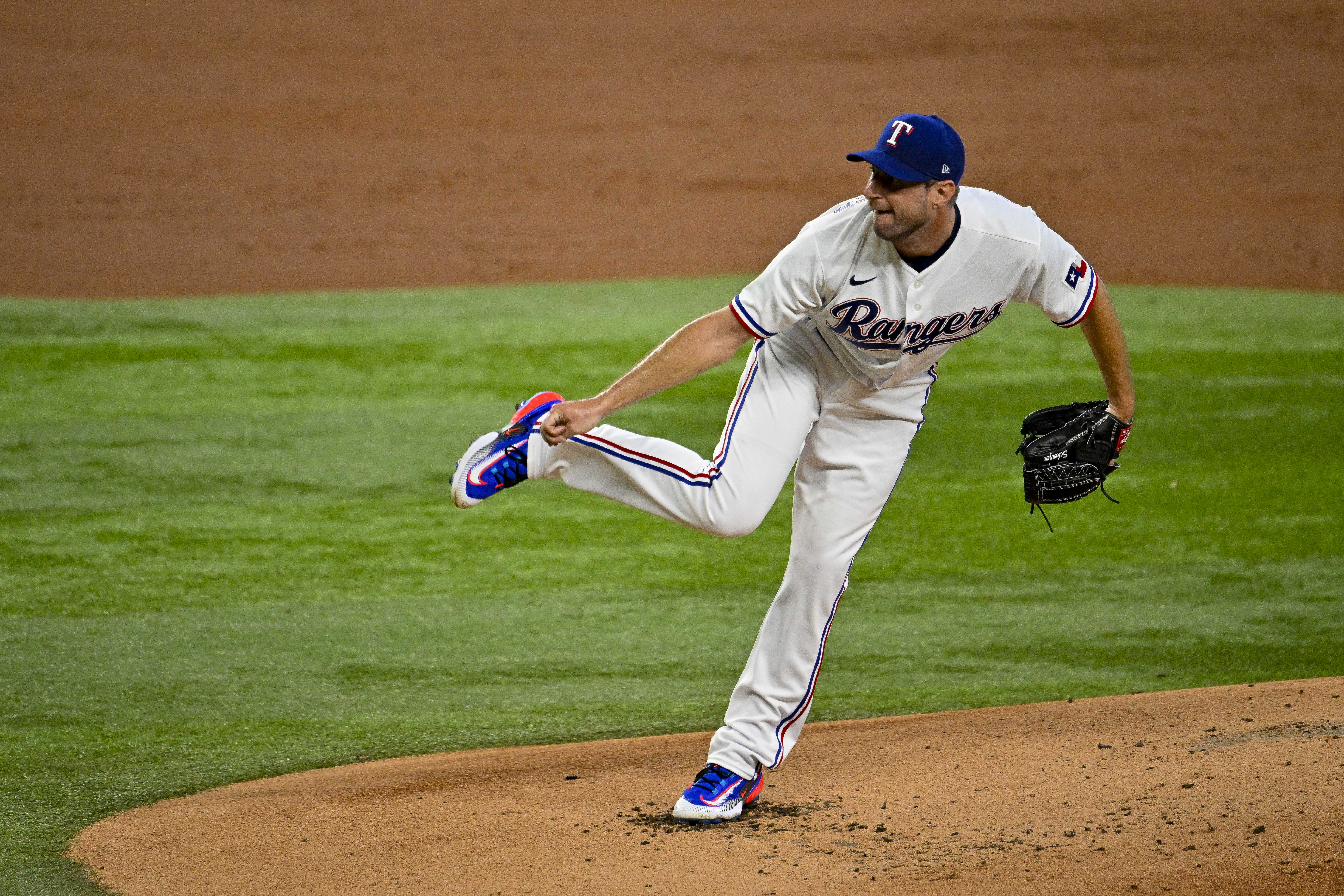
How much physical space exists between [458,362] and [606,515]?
10.8ft

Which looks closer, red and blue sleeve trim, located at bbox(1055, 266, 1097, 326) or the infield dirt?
red and blue sleeve trim, located at bbox(1055, 266, 1097, 326)

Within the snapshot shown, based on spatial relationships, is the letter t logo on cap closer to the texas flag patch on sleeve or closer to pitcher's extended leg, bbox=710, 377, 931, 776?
the texas flag patch on sleeve

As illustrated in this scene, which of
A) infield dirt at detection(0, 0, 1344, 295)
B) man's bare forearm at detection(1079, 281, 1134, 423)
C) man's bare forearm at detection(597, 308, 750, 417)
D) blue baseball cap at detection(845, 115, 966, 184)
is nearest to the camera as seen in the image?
blue baseball cap at detection(845, 115, 966, 184)

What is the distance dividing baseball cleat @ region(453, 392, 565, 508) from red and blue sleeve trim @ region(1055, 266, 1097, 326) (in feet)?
4.09

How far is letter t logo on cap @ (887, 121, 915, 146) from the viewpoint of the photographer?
3.11 m

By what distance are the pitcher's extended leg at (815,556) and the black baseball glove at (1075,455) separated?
1.19ft

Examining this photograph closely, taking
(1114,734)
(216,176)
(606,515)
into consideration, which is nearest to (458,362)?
(606,515)

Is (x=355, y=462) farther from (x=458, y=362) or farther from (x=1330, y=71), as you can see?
(x=1330, y=71)

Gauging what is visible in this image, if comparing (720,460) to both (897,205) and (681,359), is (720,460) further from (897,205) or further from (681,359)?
(897,205)

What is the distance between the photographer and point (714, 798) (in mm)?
3416

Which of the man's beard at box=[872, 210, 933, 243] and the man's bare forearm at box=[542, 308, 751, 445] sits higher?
the man's beard at box=[872, 210, 933, 243]

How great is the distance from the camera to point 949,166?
315cm

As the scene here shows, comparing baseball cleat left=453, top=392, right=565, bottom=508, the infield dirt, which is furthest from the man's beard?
the infield dirt

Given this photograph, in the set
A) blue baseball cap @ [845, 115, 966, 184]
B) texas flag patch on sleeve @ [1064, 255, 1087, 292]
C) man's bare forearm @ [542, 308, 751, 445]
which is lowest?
man's bare forearm @ [542, 308, 751, 445]
